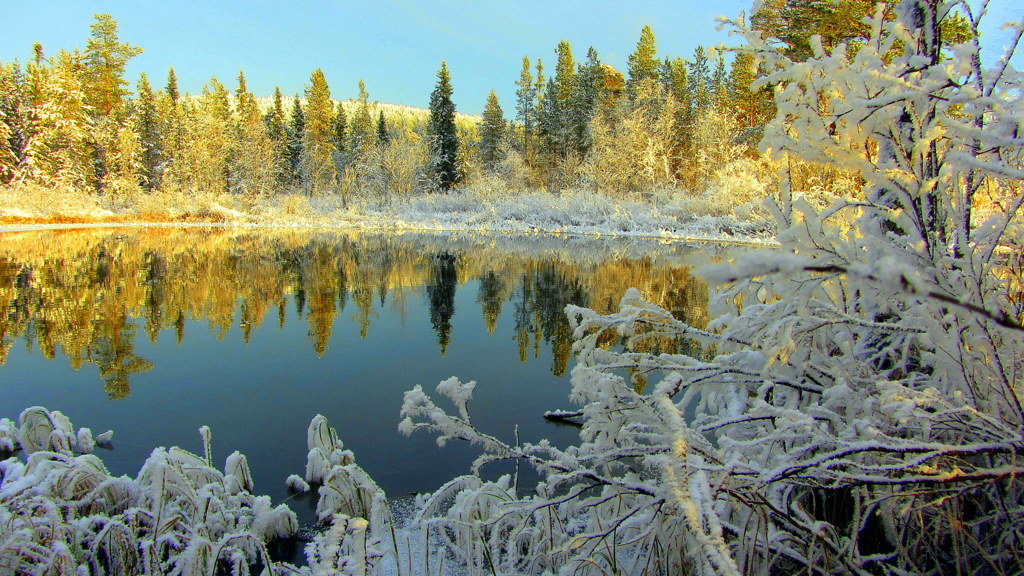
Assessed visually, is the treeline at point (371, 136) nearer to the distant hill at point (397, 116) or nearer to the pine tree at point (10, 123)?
the pine tree at point (10, 123)

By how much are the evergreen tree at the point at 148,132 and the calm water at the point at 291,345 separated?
3904 cm

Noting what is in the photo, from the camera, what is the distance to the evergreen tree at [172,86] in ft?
175

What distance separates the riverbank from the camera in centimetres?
2567

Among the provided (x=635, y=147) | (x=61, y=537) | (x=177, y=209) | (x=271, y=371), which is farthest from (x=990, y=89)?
(x=177, y=209)

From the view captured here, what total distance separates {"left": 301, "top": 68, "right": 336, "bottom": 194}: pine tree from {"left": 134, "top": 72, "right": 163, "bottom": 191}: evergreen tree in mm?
12286

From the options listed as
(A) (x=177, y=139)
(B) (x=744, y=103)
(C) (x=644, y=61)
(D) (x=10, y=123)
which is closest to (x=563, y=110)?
(C) (x=644, y=61)

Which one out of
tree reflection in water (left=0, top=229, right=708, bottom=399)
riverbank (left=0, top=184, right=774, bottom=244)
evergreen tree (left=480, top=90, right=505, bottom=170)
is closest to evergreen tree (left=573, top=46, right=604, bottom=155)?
evergreen tree (left=480, top=90, right=505, bottom=170)

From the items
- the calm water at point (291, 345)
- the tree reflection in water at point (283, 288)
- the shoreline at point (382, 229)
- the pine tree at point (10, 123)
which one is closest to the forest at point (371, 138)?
the pine tree at point (10, 123)

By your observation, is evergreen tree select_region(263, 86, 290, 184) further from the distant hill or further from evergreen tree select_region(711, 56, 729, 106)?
evergreen tree select_region(711, 56, 729, 106)

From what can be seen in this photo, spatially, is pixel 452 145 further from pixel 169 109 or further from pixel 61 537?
pixel 61 537

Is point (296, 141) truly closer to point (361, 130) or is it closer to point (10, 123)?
point (361, 130)

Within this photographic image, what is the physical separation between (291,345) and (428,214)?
28459 millimetres

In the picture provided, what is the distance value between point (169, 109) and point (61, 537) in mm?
57333

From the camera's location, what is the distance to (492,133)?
54781 mm
